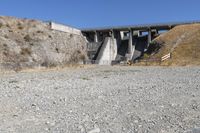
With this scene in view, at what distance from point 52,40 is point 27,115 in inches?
2503

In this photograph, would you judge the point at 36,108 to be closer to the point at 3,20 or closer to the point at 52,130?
the point at 52,130

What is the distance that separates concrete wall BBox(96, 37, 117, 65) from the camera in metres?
84.1

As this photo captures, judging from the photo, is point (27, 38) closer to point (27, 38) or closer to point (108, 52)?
point (27, 38)

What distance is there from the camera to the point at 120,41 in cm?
9725

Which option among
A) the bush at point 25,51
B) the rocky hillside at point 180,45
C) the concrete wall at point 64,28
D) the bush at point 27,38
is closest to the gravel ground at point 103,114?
the rocky hillside at point 180,45

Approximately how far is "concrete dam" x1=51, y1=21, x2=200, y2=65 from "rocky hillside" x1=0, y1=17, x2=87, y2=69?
4.70m

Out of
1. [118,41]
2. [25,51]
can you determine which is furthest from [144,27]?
[25,51]

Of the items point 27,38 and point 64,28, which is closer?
point 27,38

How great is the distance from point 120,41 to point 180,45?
29873 millimetres

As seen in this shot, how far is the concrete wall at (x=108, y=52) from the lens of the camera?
84.1 meters

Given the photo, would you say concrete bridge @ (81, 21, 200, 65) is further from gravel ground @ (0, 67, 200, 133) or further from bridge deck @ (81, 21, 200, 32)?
gravel ground @ (0, 67, 200, 133)

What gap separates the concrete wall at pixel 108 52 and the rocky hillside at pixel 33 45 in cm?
446

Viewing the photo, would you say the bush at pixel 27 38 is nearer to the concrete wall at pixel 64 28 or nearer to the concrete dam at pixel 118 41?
the concrete wall at pixel 64 28

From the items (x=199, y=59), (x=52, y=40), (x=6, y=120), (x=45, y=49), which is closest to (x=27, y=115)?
(x=6, y=120)
